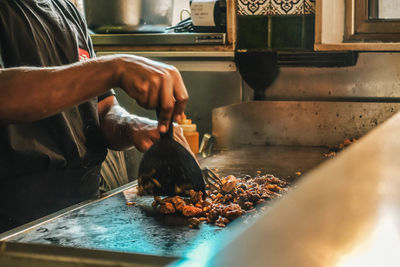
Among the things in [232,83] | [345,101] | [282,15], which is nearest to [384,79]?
[345,101]

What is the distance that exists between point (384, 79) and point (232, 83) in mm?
900

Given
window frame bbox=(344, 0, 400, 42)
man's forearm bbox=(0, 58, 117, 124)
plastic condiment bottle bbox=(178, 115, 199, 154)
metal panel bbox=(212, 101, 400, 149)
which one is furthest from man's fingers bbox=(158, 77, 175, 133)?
window frame bbox=(344, 0, 400, 42)

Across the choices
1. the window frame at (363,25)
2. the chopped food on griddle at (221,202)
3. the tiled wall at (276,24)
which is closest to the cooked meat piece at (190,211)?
the chopped food on griddle at (221,202)

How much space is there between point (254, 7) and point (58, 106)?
1794 mm

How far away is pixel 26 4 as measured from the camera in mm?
1761

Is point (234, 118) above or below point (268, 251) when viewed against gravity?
below

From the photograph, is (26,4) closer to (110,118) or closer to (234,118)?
(110,118)

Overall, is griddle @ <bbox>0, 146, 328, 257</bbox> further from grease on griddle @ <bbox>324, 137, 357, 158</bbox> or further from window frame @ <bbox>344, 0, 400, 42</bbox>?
window frame @ <bbox>344, 0, 400, 42</bbox>

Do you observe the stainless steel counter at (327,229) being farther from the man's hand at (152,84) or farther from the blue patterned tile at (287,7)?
the blue patterned tile at (287,7)

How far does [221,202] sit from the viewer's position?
1512mm

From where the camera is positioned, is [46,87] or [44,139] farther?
[44,139]

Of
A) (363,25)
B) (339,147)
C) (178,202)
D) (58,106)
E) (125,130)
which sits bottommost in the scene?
(339,147)

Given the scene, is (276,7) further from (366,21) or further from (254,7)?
(366,21)

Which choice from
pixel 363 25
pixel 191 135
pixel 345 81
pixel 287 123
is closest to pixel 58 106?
pixel 191 135
